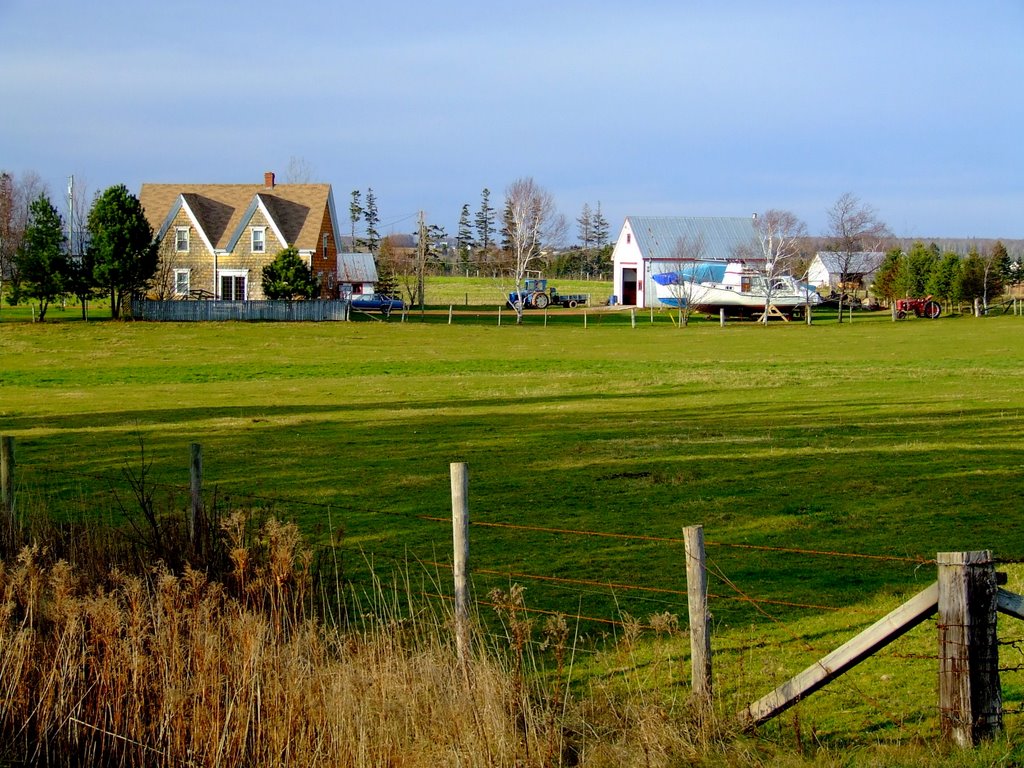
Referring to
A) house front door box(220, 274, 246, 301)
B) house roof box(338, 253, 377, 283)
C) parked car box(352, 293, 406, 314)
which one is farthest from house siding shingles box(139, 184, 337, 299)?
house roof box(338, 253, 377, 283)

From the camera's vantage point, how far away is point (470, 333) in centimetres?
5797

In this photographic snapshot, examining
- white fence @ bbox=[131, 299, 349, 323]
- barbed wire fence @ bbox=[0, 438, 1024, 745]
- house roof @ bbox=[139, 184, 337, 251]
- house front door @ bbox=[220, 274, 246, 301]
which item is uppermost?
house roof @ bbox=[139, 184, 337, 251]

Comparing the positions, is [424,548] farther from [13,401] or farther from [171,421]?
[13,401]

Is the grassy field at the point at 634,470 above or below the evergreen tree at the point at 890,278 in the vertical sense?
below

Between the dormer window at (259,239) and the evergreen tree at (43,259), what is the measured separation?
51.5 feet

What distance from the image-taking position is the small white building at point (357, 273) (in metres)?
89.5

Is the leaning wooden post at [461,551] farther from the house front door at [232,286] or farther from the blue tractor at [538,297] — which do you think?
the blue tractor at [538,297]

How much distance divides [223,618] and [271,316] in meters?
57.1

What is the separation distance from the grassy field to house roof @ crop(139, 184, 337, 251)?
32.6m

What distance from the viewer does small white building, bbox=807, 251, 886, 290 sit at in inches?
3625

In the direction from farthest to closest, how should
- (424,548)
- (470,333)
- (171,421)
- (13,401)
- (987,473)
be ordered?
(470,333), (13,401), (171,421), (987,473), (424,548)

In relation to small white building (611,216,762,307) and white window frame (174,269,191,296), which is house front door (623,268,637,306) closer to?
small white building (611,216,762,307)

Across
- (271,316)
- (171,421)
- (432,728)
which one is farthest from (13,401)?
(271,316)

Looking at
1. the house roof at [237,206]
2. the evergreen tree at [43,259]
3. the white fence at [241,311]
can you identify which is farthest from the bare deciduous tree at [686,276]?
the evergreen tree at [43,259]
